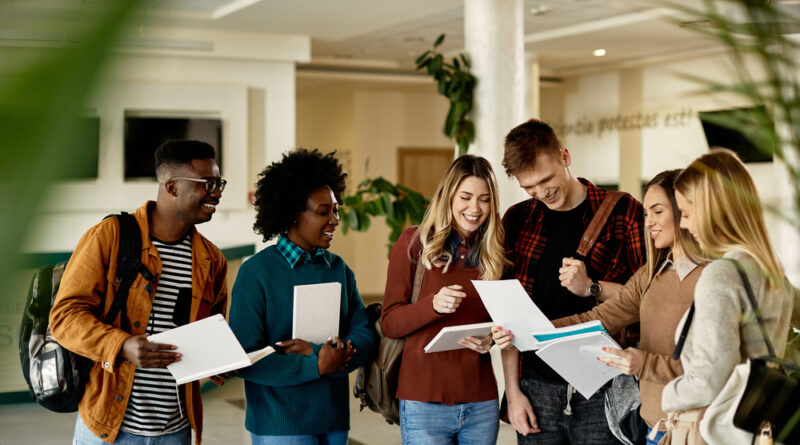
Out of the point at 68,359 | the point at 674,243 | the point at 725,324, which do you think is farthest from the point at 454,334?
the point at 68,359

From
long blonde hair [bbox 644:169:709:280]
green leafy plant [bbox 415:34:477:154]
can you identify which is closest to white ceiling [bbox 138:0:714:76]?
green leafy plant [bbox 415:34:477:154]

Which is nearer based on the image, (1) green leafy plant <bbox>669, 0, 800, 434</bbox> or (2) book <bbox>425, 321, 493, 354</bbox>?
(1) green leafy plant <bbox>669, 0, 800, 434</bbox>

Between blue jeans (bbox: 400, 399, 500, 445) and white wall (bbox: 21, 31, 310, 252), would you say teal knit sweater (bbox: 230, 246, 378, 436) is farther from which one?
white wall (bbox: 21, 31, 310, 252)

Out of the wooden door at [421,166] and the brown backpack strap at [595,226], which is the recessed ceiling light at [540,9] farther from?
the brown backpack strap at [595,226]

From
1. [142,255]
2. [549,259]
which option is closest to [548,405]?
[549,259]

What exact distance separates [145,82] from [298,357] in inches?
88.8

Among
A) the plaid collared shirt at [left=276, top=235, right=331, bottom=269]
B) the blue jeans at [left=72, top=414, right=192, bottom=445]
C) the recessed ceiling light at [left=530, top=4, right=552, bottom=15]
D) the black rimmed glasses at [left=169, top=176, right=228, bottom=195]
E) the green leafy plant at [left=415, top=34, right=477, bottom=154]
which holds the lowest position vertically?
the blue jeans at [left=72, top=414, right=192, bottom=445]

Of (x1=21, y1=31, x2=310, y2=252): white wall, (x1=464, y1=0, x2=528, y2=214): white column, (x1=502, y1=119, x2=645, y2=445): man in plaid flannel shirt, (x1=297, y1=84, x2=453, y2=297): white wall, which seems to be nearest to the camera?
(x1=502, y1=119, x2=645, y2=445): man in plaid flannel shirt

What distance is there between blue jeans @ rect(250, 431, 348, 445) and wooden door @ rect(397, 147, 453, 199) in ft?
39.8

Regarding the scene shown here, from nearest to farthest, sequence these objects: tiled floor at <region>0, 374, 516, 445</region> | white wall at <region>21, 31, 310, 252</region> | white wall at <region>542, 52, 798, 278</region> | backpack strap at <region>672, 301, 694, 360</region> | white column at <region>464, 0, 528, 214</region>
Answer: backpack strap at <region>672, 301, 694, 360</region>, tiled floor at <region>0, 374, 516, 445</region>, white column at <region>464, 0, 528, 214</region>, white wall at <region>21, 31, 310, 252</region>, white wall at <region>542, 52, 798, 278</region>

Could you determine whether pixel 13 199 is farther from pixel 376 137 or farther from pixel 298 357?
pixel 376 137

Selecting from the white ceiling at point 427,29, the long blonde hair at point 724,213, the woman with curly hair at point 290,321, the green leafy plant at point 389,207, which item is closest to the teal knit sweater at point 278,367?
the woman with curly hair at point 290,321

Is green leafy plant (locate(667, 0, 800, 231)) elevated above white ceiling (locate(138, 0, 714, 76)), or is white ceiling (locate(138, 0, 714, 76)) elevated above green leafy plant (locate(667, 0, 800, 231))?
white ceiling (locate(138, 0, 714, 76))

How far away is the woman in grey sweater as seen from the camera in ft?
6.04
